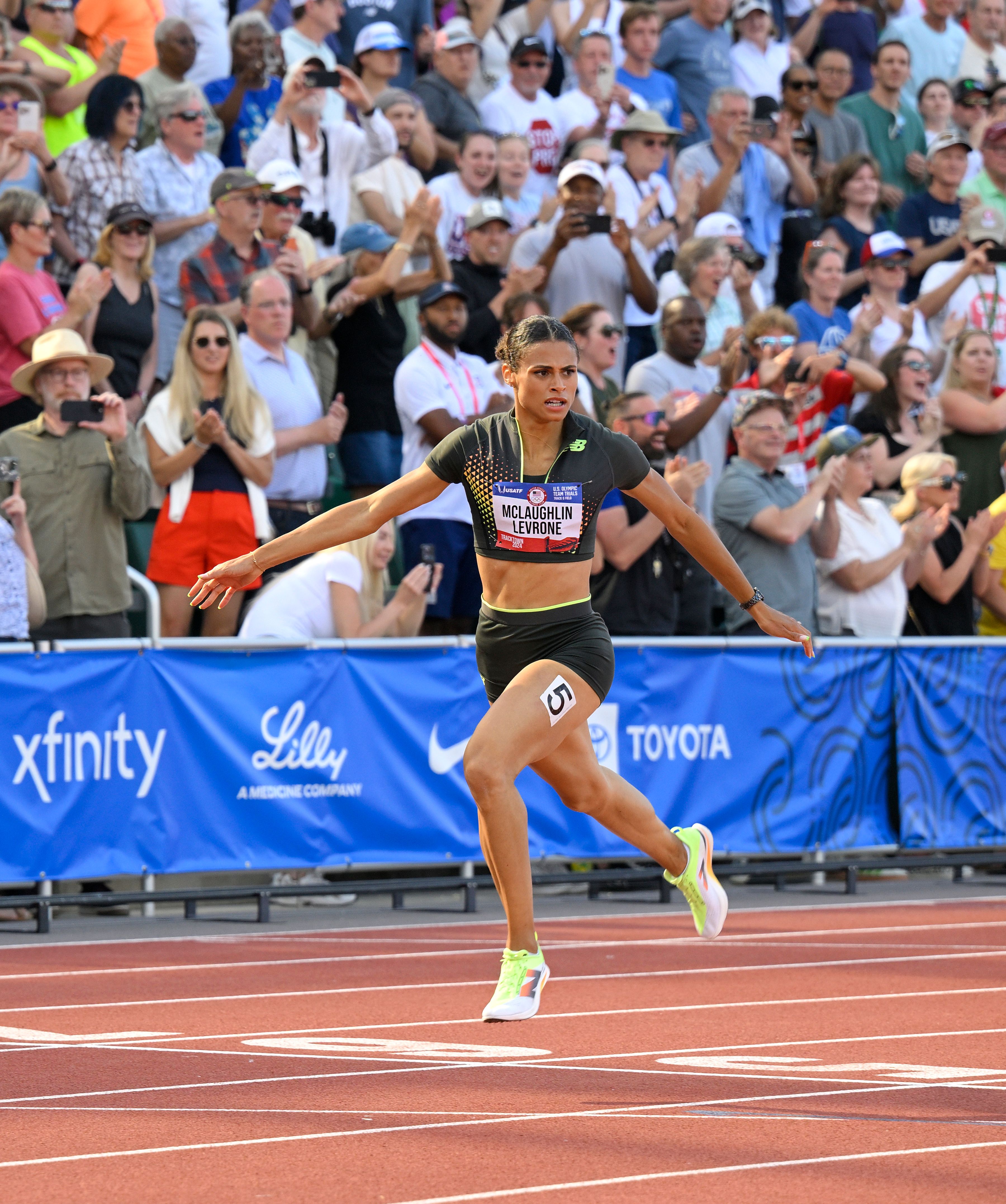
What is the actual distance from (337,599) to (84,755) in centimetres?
212

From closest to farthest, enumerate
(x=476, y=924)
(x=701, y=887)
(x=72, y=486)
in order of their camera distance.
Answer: (x=701, y=887) → (x=72, y=486) → (x=476, y=924)

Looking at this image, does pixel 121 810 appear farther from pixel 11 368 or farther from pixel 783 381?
pixel 783 381

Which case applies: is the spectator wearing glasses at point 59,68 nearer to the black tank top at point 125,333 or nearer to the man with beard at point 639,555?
the black tank top at point 125,333

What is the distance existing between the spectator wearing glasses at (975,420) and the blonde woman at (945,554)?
84 cm

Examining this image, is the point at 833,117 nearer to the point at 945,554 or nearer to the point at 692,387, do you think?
the point at 692,387

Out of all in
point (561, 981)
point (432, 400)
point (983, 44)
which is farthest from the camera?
point (983, 44)

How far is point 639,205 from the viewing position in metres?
17.5

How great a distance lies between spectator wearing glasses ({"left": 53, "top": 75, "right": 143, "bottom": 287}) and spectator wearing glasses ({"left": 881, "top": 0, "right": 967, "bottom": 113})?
1066 centimetres

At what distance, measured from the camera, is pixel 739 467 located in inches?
571

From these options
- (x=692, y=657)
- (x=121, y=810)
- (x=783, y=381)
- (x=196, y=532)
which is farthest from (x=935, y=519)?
(x=121, y=810)

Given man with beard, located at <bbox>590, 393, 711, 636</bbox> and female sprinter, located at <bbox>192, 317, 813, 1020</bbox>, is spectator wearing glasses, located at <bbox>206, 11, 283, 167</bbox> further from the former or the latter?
female sprinter, located at <bbox>192, 317, 813, 1020</bbox>

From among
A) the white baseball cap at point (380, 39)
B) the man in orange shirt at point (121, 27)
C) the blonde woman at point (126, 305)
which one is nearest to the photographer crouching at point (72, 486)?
the blonde woman at point (126, 305)

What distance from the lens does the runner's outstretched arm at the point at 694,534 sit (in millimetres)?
7672

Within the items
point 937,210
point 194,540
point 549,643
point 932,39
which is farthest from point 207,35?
point 549,643
